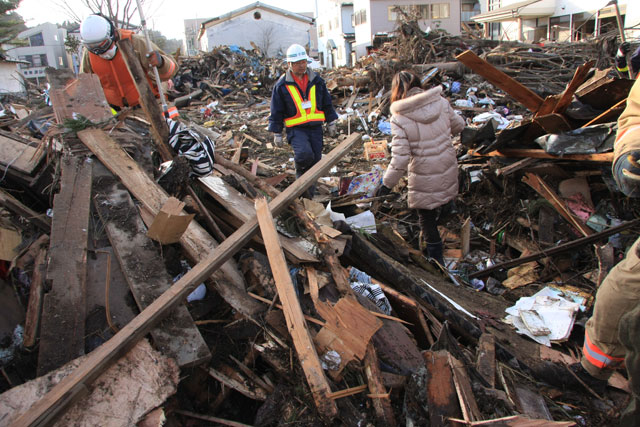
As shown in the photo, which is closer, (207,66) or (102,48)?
(102,48)

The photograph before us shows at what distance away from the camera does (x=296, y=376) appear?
196cm

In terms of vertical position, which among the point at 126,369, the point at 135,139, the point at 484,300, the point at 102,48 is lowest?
the point at 484,300

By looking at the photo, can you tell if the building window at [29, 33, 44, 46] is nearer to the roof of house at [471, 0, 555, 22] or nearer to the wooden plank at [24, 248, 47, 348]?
the roof of house at [471, 0, 555, 22]

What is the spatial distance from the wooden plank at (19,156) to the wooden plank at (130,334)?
2.23 m

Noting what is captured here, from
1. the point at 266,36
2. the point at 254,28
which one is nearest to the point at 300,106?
the point at 266,36

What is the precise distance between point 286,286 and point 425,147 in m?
2.16

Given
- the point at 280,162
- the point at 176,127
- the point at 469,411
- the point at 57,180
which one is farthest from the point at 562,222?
the point at 280,162

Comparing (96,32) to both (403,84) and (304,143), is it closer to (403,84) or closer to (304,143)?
(304,143)

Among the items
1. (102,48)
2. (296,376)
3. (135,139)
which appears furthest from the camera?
(102,48)

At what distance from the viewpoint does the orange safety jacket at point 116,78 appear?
13.4 ft

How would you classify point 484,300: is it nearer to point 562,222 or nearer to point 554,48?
point 562,222

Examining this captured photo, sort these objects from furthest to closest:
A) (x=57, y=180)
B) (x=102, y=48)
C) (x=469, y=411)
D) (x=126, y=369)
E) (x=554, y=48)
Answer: (x=554, y=48), (x=102, y=48), (x=57, y=180), (x=126, y=369), (x=469, y=411)

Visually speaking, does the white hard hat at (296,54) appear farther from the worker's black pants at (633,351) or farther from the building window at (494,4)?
the building window at (494,4)

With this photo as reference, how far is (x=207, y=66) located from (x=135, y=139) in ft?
60.6
